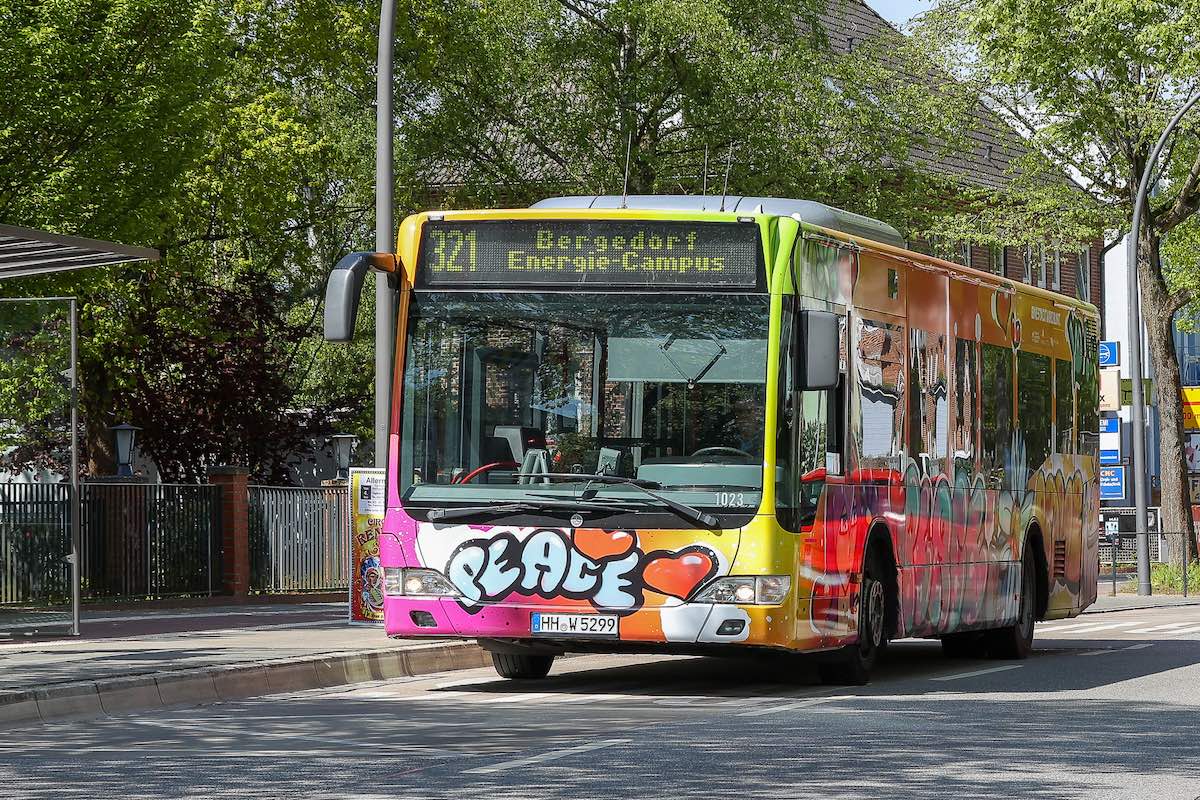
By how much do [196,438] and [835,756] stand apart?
86.9ft

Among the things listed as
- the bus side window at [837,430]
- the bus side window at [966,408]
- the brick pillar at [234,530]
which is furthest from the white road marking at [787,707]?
the brick pillar at [234,530]

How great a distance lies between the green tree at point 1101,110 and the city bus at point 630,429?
24.5 metres

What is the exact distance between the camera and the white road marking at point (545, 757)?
32.9 feet

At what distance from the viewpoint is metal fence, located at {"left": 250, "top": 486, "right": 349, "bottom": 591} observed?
29875 mm

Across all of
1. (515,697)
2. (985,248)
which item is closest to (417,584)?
(515,697)

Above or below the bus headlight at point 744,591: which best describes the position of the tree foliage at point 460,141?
above

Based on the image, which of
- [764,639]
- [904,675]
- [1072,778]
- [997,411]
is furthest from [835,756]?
[997,411]

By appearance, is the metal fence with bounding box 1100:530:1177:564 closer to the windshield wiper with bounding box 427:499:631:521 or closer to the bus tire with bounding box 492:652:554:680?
the bus tire with bounding box 492:652:554:680

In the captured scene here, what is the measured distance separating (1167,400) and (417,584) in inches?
1079

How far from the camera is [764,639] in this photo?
1382 cm

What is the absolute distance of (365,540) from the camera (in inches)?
720

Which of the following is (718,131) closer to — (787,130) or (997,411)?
(787,130)

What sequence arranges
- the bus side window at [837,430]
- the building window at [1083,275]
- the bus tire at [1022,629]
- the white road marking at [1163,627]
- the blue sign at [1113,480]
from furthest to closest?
the building window at [1083,275], the blue sign at [1113,480], the white road marking at [1163,627], the bus tire at [1022,629], the bus side window at [837,430]

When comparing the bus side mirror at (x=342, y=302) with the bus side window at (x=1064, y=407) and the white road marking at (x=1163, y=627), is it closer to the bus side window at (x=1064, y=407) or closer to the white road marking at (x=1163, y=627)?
the bus side window at (x=1064, y=407)
